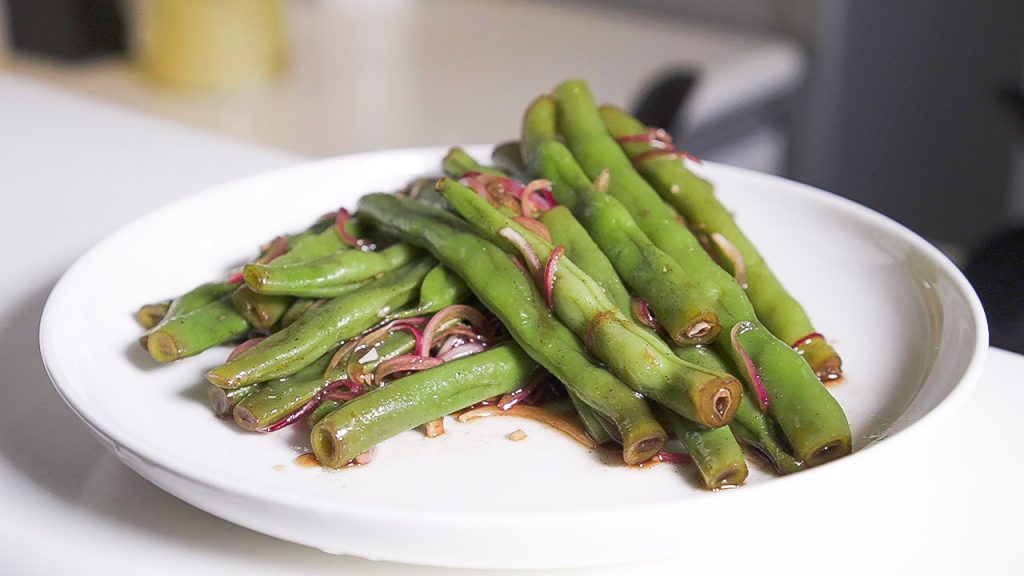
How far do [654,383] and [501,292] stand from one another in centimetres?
20

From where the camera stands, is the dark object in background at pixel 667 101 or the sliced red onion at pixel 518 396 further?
the dark object in background at pixel 667 101

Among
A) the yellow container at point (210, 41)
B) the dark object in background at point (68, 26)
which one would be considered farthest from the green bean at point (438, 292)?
the dark object in background at point (68, 26)

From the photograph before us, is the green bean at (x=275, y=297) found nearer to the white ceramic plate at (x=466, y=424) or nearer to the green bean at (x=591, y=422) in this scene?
the white ceramic plate at (x=466, y=424)

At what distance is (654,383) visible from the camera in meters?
1.00

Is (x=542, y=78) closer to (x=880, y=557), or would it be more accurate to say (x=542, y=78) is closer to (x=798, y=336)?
(x=798, y=336)

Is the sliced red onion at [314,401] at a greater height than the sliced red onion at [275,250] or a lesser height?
lesser

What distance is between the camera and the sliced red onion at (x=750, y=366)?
1030 millimetres

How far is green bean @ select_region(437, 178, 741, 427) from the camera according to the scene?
0.95 metres

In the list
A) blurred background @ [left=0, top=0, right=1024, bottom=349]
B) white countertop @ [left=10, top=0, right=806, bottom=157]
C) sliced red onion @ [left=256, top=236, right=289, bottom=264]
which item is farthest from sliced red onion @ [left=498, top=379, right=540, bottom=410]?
blurred background @ [left=0, top=0, right=1024, bottom=349]

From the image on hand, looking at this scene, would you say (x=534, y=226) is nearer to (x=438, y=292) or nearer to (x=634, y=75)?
(x=438, y=292)

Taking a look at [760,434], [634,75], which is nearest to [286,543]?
[760,434]

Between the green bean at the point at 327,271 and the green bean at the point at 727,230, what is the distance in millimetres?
302

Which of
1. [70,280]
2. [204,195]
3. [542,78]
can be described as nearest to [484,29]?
[542,78]

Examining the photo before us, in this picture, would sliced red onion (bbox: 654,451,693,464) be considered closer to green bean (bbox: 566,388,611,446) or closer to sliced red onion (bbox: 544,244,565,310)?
green bean (bbox: 566,388,611,446)
